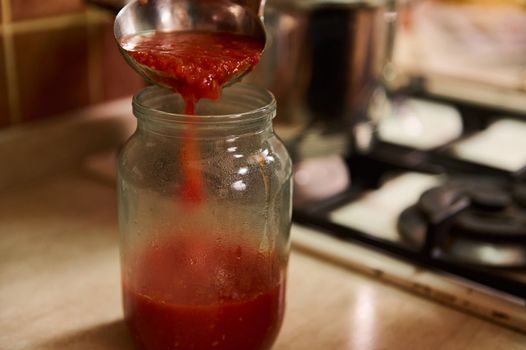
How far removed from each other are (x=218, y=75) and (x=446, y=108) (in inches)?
27.5

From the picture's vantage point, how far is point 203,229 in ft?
1.95

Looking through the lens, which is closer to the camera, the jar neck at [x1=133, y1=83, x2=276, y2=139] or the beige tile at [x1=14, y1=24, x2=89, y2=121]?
the jar neck at [x1=133, y1=83, x2=276, y2=139]

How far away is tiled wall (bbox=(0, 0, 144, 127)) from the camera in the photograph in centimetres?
94

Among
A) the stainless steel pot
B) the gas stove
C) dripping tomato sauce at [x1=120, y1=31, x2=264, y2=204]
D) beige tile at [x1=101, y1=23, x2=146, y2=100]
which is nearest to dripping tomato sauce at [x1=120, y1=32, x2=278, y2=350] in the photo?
dripping tomato sauce at [x1=120, y1=31, x2=264, y2=204]

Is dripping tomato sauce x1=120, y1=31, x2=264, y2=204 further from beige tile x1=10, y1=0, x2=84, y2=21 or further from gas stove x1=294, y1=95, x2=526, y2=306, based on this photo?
beige tile x1=10, y1=0, x2=84, y2=21

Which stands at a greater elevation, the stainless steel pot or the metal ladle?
the metal ladle

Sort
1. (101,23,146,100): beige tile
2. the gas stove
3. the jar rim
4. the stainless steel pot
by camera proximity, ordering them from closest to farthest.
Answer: the jar rim < the gas stove < the stainless steel pot < (101,23,146,100): beige tile

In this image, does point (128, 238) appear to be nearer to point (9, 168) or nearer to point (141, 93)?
point (141, 93)

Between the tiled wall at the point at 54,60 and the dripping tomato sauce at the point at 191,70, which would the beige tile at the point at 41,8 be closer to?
the tiled wall at the point at 54,60

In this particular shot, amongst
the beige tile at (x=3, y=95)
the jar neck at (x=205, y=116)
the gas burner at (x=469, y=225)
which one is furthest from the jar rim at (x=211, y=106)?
the beige tile at (x=3, y=95)

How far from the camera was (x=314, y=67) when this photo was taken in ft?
A: 3.10

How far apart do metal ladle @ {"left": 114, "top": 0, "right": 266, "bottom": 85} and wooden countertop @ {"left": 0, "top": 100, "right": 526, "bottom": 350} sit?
0.25 meters

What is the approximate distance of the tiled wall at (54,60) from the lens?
3.09ft

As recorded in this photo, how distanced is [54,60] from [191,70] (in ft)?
1.59
